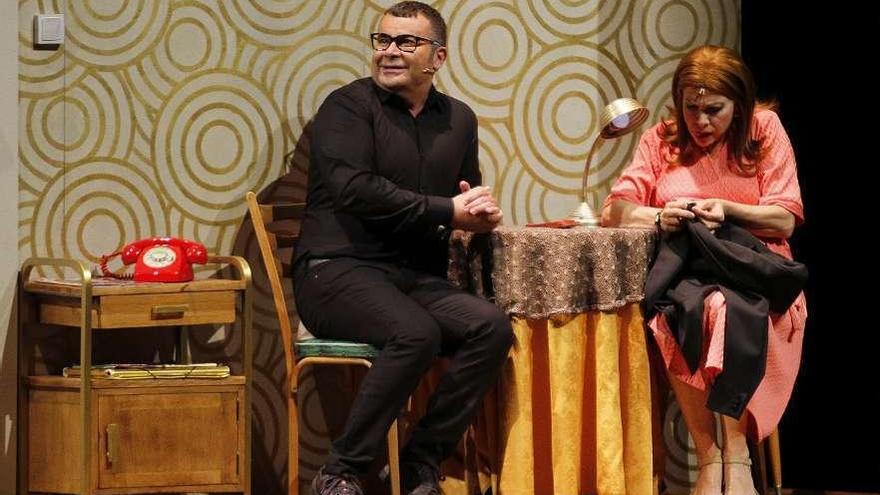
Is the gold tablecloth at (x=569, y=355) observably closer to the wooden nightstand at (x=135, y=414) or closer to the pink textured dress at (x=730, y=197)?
the pink textured dress at (x=730, y=197)

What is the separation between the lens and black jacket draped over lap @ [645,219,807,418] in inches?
157

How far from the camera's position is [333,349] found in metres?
3.99

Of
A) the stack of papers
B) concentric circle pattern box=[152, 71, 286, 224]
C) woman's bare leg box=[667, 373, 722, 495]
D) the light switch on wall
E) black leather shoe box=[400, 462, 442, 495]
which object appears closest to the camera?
black leather shoe box=[400, 462, 442, 495]

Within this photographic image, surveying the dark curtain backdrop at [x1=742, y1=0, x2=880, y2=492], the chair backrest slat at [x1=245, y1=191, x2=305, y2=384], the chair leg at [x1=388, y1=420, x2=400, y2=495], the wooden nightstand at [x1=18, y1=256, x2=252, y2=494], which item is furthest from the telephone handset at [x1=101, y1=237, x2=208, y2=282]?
the dark curtain backdrop at [x1=742, y1=0, x2=880, y2=492]

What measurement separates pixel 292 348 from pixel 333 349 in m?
0.24

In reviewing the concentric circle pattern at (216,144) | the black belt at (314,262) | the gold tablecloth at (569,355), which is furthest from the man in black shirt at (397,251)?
the concentric circle pattern at (216,144)

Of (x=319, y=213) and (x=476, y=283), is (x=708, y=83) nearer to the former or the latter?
(x=476, y=283)

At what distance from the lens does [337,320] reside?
398cm

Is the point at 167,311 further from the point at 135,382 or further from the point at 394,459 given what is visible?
the point at 394,459

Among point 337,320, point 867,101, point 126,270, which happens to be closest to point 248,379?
point 337,320

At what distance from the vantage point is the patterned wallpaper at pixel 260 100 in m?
4.42

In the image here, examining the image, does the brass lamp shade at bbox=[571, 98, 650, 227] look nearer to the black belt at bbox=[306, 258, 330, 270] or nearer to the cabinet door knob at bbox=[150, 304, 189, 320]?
the black belt at bbox=[306, 258, 330, 270]

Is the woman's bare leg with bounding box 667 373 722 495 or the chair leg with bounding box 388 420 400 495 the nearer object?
the chair leg with bounding box 388 420 400 495

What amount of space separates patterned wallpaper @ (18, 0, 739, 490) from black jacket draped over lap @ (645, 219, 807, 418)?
0.75 meters
